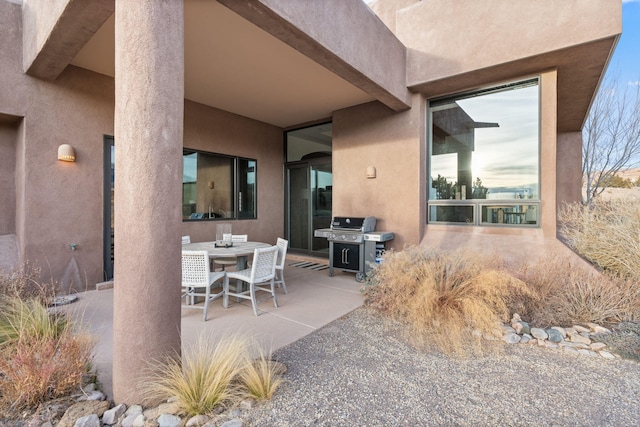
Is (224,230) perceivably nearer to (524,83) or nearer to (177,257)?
(177,257)

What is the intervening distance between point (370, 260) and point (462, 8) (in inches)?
178

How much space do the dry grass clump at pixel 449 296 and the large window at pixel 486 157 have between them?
176 centimetres

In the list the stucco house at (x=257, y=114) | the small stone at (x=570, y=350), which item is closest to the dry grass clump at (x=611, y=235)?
the stucco house at (x=257, y=114)

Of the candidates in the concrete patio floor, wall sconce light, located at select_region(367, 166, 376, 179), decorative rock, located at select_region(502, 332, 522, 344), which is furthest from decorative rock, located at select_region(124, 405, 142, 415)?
wall sconce light, located at select_region(367, 166, 376, 179)

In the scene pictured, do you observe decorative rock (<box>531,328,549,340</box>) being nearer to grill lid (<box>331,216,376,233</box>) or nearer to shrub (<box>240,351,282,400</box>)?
shrub (<box>240,351,282,400</box>)

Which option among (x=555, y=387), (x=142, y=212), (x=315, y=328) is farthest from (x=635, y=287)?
(x=142, y=212)

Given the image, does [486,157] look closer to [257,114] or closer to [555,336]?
[555,336]

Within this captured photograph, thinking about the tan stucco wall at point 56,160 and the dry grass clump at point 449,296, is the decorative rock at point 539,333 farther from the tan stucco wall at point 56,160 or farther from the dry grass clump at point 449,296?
the tan stucco wall at point 56,160

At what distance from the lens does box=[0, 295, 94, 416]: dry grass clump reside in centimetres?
185

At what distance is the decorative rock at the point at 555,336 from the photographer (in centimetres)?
285

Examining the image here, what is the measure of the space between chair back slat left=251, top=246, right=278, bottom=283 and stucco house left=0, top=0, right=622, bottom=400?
927 mm

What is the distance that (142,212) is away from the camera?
6.17ft

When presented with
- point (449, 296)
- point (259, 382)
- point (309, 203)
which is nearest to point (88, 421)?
point (259, 382)

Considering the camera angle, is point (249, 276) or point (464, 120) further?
point (464, 120)
